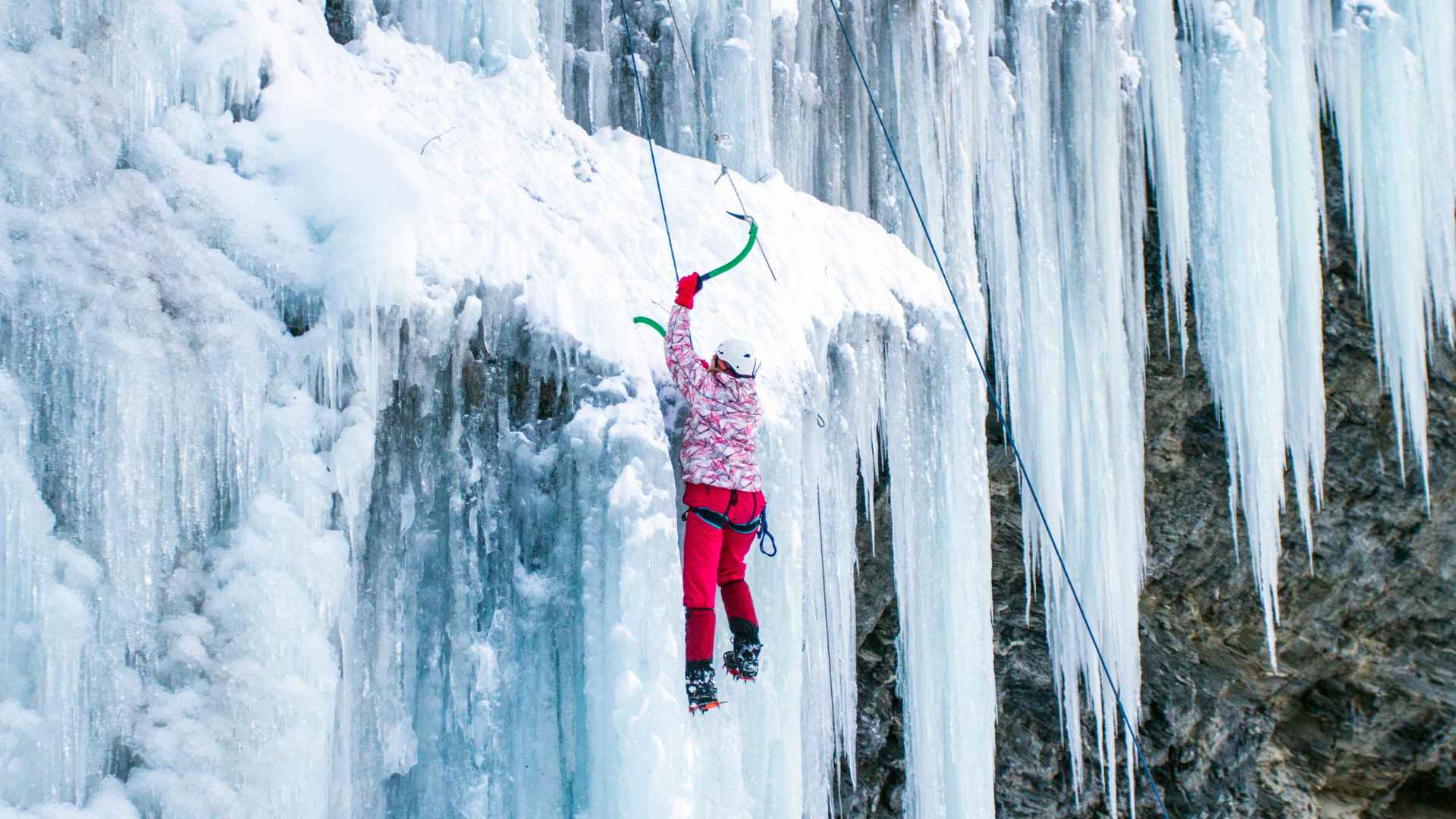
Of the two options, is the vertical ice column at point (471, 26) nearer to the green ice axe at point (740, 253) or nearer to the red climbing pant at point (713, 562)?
the green ice axe at point (740, 253)

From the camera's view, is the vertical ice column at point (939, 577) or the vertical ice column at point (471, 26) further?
the vertical ice column at point (939, 577)

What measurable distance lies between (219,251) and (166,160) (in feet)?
0.98

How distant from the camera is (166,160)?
3387 millimetres

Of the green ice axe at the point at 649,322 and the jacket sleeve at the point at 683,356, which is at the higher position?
the green ice axe at the point at 649,322

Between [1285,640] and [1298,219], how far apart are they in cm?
285

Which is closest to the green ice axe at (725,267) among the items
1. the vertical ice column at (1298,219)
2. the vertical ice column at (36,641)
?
the vertical ice column at (36,641)

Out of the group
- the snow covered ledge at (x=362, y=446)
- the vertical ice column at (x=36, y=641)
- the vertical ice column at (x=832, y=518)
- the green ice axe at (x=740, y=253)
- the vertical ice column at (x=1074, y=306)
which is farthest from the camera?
the vertical ice column at (x=1074, y=306)

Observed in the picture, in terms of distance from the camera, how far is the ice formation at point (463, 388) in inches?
123

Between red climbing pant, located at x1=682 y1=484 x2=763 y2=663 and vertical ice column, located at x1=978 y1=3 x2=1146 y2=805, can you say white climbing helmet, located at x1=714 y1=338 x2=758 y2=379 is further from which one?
vertical ice column, located at x1=978 y1=3 x2=1146 y2=805

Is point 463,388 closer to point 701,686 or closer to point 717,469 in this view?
point 717,469

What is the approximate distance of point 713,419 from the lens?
3881mm

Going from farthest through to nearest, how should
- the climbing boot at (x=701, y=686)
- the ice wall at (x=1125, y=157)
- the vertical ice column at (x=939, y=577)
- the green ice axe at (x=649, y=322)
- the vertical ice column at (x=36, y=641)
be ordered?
the vertical ice column at (x=939, y=577)
the ice wall at (x=1125, y=157)
the green ice axe at (x=649, y=322)
the climbing boot at (x=701, y=686)
the vertical ice column at (x=36, y=641)

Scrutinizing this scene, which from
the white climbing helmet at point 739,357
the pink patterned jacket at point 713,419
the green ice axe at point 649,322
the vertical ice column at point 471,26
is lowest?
the pink patterned jacket at point 713,419

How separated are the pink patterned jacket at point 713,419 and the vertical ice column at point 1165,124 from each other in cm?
407
